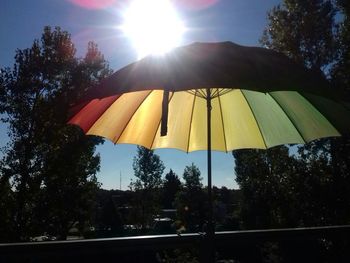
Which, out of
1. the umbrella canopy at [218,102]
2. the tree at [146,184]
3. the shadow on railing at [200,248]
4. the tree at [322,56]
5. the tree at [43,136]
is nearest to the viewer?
the umbrella canopy at [218,102]

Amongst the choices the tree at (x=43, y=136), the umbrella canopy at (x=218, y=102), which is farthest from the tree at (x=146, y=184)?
the umbrella canopy at (x=218, y=102)

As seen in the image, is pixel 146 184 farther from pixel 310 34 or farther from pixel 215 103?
pixel 215 103

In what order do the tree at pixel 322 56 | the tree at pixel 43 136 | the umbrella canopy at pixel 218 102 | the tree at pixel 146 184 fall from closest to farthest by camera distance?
the umbrella canopy at pixel 218 102, the tree at pixel 322 56, the tree at pixel 43 136, the tree at pixel 146 184

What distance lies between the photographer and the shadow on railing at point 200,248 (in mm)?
2964

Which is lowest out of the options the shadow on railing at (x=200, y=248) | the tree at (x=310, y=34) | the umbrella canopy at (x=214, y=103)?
the shadow on railing at (x=200, y=248)

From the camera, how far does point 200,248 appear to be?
3.68 meters

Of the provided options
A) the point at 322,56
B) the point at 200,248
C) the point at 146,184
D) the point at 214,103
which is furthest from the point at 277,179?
the point at 146,184

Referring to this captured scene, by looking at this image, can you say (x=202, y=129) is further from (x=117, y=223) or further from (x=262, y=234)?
(x=117, y=223)

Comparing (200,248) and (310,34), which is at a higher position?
(310,34)

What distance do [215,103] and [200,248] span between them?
2.06 meters

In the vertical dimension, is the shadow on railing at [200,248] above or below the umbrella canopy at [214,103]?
below

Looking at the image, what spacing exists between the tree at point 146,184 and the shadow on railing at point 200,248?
4863 centimetres

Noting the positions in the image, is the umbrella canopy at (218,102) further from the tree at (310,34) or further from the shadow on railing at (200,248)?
the tree at (310,34)

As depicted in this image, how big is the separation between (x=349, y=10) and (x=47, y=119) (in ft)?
47.0
